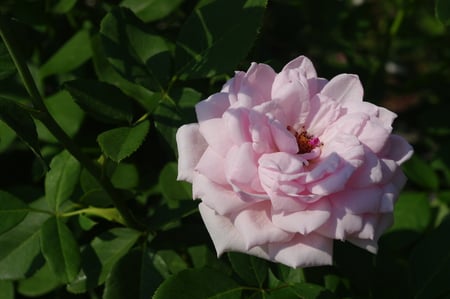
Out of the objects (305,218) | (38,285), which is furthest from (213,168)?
(38,285)

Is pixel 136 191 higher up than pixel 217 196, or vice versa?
pixel 217 196

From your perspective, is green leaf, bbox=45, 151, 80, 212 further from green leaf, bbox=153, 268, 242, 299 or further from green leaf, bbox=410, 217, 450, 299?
green leaf, bbox=410, 217, 450, 299

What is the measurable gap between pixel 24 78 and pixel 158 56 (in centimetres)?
30

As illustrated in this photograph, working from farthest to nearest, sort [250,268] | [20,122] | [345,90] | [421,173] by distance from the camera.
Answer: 1. [421,173]
2. [250,268]
3. [345,90]
4. [20,122]

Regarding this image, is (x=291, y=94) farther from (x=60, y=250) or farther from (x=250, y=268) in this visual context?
(x=60, y=250)

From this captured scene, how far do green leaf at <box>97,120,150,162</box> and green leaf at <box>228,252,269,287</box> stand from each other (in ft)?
0.81

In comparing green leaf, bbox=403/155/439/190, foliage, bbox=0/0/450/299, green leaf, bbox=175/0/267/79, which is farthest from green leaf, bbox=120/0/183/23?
green leaf, bbox=403/155/439/190

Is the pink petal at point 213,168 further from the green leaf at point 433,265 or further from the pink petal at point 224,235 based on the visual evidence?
the green leaf at point 433,265

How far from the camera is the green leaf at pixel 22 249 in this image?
124 cm

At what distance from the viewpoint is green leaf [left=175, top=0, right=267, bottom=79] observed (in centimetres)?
112

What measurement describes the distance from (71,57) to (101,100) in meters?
0.30

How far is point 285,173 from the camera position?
902mm

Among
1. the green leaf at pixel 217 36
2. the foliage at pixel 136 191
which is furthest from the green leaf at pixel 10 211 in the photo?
the green leaf at pixel 217 36

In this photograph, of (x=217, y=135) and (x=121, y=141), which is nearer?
(x=217, y=135)
